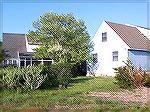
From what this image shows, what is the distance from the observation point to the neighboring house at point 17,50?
38.2 m

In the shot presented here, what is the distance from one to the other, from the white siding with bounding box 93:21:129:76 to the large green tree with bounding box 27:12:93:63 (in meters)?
1.18

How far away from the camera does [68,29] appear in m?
31.0

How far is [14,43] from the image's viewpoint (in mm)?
41344

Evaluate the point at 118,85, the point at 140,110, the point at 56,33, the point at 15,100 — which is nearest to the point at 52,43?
the point at 56,33

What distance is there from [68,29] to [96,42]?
3535 millimetres

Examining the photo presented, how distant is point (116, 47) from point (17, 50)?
1626cm

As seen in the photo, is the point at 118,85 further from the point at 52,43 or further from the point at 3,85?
A: the point at 52,43

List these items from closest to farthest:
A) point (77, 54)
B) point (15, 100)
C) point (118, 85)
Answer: point (15, 100)
point (118, 85)
point (77, 54)

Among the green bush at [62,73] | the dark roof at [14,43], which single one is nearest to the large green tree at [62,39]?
the dark roof at [14,43]

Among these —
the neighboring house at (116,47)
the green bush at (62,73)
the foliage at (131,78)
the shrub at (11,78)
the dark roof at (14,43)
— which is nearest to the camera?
the shrub at (11,78)

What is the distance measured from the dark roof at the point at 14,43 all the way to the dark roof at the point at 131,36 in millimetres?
14468

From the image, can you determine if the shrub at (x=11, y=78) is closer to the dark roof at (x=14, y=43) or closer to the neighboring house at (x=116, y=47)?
the neighboring house at (x=116, y=47)

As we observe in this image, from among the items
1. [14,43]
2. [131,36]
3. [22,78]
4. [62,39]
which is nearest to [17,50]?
[14,43]

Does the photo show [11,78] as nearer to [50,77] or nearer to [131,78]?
[50,77]
